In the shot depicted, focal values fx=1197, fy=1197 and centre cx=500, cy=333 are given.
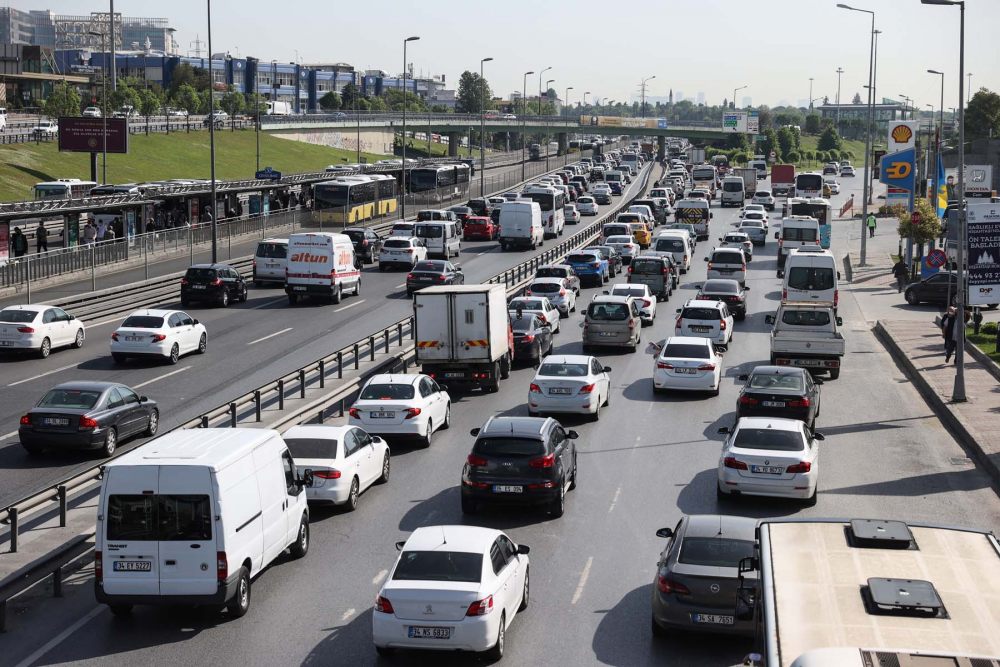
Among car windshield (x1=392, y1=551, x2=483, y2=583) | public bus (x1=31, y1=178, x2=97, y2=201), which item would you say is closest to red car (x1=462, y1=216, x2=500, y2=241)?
public bus (x1=31, y1=178, x2=97, y2=201)

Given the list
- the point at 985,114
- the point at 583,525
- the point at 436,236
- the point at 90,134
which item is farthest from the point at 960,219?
the point at 985,114

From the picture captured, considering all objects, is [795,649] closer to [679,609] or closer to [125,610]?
[679,609]

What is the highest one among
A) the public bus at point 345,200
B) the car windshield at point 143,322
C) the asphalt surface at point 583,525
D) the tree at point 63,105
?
the tree at point 63,105

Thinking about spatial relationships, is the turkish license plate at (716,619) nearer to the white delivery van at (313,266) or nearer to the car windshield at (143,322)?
the car windshield at (143,322)

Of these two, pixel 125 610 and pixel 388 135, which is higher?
pixel 388 135

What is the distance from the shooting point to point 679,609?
13.6 meters

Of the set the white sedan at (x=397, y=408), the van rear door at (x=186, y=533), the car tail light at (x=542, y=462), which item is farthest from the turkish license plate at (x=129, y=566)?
the white sedan at (x=397, y=408)

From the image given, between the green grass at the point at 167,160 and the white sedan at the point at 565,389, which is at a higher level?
the green grass at the point at 167,160

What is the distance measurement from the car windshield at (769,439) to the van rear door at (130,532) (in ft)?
33.6

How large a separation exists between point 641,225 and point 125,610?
2207 inches

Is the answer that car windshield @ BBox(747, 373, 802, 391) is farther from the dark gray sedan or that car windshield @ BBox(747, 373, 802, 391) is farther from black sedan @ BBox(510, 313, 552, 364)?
the dark gray sedan

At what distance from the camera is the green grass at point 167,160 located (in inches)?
3275

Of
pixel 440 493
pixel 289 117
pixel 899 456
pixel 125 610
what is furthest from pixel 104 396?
pixel 289 117

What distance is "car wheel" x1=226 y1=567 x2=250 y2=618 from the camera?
1466cm
